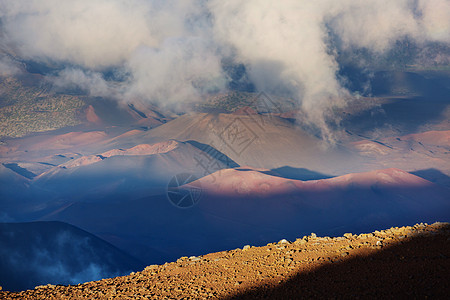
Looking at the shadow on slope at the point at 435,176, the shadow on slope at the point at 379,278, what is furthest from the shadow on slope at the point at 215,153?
the shadow on slope at the point at 379,278

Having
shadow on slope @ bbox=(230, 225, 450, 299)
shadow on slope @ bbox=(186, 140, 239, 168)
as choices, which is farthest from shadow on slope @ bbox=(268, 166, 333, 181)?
shadow on slope @ bbox=(230, 225, 450, 299)

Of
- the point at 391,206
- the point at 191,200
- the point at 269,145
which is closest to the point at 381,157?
the point at 269,145

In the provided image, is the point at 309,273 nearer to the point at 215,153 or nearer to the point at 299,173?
the point at 299,173

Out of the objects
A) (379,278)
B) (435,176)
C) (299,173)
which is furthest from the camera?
(299,173)

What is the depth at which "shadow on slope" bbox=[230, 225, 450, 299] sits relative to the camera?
27.1 feet

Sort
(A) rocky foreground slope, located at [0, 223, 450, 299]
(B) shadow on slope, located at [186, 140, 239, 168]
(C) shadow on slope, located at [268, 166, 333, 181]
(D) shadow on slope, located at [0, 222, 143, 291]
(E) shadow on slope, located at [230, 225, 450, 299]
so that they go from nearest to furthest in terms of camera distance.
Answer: (E) shadow on slope, located at [230, 225, 450, 299], (A) rocky foreground slope, located at [0, 223, 450, 299], (D) shadow on slope, located at [0, 222, 143, 291], (C) shadow on slope, located at [268, 166, 333, 181], (B) shadow on slope, located at [186, 140, 239, 168]

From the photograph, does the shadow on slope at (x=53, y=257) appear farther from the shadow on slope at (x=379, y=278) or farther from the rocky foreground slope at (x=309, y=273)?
the shadow on slope at (x=379, y=278)

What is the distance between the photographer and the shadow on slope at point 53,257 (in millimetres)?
59638

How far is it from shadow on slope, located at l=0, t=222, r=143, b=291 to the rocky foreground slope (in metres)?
52.9

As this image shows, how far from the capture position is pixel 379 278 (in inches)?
357

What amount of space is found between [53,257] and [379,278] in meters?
68.5

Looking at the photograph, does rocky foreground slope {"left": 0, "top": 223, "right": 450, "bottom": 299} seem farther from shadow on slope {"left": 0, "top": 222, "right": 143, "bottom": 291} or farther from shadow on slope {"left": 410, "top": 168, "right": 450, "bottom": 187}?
shadow on slope {"left": 410, "top": 168, "right": 450, "bottom": 187}

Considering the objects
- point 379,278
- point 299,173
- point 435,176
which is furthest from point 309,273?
point 435,176

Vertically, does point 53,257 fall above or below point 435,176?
above
